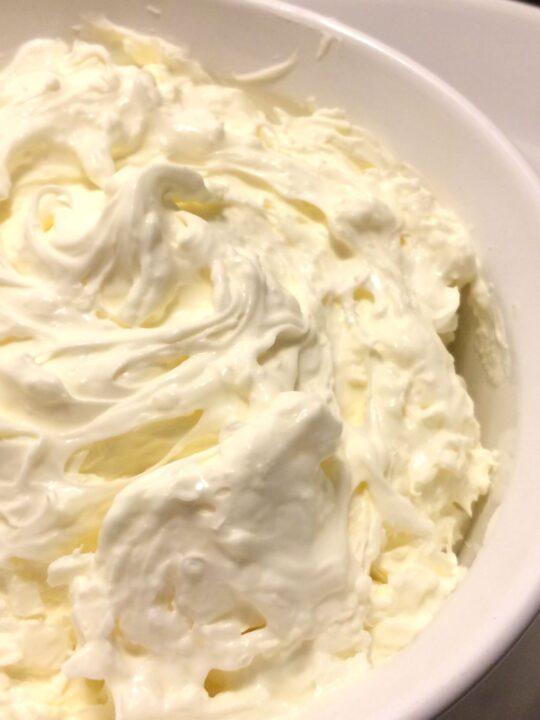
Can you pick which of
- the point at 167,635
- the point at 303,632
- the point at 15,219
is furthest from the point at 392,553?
the point at 15,219

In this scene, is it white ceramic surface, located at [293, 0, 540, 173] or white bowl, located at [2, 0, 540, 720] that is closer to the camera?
white bowl, located at [2, 0, 540, 720]

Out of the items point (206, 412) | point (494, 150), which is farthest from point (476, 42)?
point (206, 412)

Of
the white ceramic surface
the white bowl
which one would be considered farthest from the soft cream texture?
the white ceramic surface

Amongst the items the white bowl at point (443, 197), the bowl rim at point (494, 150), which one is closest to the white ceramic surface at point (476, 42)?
the bowl rim at point (494, 150)

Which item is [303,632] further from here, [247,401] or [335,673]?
[247,401]

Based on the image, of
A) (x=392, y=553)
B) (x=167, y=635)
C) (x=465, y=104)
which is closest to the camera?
(x=167, y=635)

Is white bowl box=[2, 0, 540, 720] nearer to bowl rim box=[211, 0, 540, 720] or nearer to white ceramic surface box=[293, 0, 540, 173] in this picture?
bowl rim box=[211, 0, 540, 720]

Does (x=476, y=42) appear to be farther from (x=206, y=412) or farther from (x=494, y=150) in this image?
(x=206, y=412)
